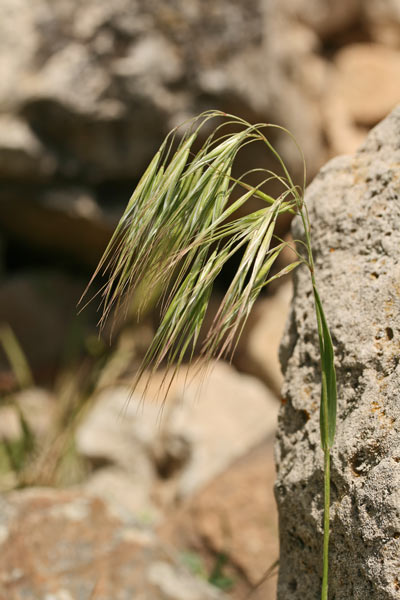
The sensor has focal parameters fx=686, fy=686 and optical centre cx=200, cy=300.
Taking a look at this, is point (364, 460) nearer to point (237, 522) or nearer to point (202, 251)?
point (202, 251)

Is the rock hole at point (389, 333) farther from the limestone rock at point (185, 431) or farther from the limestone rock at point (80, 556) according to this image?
the limestone rock at point (185, 431)

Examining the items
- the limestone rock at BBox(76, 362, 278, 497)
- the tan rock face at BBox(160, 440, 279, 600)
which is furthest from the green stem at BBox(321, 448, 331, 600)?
the limestone rock at BBox(76, 362, 278, 497)

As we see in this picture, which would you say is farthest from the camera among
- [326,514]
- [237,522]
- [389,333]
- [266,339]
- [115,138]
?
[266,339]

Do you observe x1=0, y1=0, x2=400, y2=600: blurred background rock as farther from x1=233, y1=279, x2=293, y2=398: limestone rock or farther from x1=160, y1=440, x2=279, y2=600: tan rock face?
x1=160, y1=440, x2=279, y2=600: tan rock face

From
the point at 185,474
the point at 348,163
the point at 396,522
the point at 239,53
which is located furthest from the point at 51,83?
the point at 396,522

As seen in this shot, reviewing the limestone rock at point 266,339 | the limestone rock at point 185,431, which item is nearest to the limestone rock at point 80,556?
the limestone rock at point 185,431

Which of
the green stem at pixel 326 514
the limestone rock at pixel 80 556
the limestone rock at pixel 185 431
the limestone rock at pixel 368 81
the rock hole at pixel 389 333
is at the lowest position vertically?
the limestone rock at pixel 80 556

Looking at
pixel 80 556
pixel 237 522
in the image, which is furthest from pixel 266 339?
pixel 80 556
